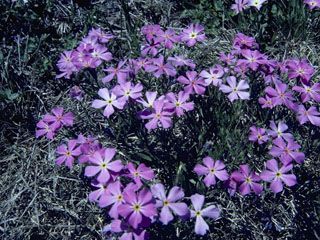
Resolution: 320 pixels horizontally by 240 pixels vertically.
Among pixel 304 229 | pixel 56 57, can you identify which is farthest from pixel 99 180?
pixel 56 57

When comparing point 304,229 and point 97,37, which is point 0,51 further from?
point 304,229

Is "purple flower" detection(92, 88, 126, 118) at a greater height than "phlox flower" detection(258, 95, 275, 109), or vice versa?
"phlox flower" detection(258, 95, 275, 109)

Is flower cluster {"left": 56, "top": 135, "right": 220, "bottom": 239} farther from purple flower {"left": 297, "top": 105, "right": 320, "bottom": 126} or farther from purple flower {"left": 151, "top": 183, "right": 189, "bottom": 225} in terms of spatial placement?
purple flower {"left": 297, "top": 105, "right": 320, "bottom": 126}

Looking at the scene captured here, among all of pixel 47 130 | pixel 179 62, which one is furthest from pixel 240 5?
pixel 47 130

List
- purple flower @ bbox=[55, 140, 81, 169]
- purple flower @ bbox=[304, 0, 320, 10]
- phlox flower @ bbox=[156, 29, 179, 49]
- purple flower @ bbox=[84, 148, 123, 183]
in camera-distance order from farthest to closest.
→ 1. purple flower @ bbox=[304, 0, 320, 10]
2. phlox flower @ bbox=[156, 29, 179, 49]
3. purple flower @ bbox=[55, 140, 81, 169]
4. purple flower @ bbox=[84, 148, 123, 183]

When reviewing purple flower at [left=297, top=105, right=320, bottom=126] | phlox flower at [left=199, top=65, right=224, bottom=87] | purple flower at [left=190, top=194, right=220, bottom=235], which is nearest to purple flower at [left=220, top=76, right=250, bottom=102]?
phlox flower at [left=199, top=65, right=224, bottom=87]

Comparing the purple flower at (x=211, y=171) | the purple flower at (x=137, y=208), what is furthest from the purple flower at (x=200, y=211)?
the purple flower at (x=137, y=208)

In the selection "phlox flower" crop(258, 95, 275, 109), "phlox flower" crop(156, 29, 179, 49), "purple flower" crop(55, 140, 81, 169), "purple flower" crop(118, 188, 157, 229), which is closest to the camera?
"purple flower" crop(118, 188, 157, 229)
